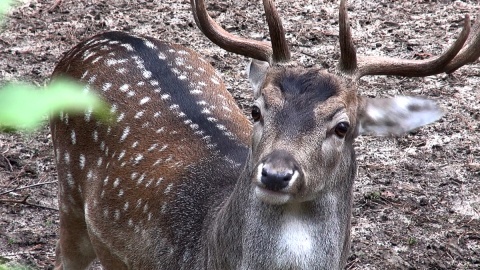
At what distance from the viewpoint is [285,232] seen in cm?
317

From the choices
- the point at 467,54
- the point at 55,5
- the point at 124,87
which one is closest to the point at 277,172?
the point at 467,54

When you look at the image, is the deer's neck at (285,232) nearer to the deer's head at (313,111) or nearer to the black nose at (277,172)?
the deer's head at (313,111)

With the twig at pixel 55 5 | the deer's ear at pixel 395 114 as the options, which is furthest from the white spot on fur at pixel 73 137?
the twig at pixel 55 5

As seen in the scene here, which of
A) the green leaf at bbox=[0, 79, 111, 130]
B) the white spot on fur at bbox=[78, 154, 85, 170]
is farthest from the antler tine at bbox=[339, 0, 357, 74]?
the green leaf at bbox=[0, 79, 111, 130]

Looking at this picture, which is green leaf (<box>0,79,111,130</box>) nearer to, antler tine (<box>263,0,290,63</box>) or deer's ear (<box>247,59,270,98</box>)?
antler tine (<box>263,0,290,63</box>)

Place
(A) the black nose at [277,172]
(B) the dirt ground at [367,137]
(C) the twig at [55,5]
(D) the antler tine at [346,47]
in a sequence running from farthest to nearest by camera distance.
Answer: (C) the twig at [55,5] < (B) the dirt ground at [367,137] < (D) the antler tine at [346,47] < (A) the black nose at [277,172]

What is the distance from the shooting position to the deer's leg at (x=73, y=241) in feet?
15.1

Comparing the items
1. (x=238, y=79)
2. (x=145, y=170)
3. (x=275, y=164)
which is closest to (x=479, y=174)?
(x=238, y=79)

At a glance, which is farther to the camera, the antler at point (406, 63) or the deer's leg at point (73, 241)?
the deer's leg at point (73, 241)

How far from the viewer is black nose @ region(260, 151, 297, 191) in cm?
280

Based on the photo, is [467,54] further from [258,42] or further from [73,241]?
[73,241]

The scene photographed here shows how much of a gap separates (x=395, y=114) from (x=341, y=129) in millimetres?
403

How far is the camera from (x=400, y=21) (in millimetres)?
7637

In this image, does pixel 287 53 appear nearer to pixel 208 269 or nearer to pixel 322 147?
pixel 322 147
